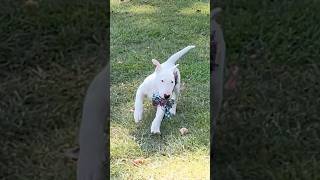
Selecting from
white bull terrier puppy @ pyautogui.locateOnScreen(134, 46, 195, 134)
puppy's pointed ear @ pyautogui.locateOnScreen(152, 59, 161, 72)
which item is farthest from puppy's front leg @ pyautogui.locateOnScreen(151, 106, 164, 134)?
puppy's pointed ear @ pyautogui.locateOnScreen(152, 59, 161, 72)

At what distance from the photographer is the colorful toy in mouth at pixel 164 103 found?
77.6 inches

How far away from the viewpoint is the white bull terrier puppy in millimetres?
1940

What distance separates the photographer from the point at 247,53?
98.0 inches

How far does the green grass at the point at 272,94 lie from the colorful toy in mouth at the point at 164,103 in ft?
1.12

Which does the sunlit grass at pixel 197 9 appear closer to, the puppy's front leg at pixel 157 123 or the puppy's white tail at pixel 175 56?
the puppy's white tail at pixel 175 56

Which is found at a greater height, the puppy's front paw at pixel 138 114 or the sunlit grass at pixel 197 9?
the sunlit grass at pixel 197 9

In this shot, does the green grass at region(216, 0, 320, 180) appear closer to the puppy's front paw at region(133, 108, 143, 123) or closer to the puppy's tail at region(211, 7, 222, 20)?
the puppy's tail at region(211, 7, 222, 20)

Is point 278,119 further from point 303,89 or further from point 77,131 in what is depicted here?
point 77,131

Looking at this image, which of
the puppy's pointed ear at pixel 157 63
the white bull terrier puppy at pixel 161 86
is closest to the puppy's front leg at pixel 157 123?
the white bull terrier puppy at pixel 161 86

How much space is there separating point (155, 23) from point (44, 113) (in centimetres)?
57

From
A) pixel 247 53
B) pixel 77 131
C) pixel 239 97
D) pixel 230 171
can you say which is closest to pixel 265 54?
A: pixel 247 53

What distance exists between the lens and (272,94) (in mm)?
2404

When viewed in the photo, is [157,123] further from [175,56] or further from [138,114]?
[175,56]

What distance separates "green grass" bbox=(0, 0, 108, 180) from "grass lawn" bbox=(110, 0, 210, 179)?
304 millimetres
